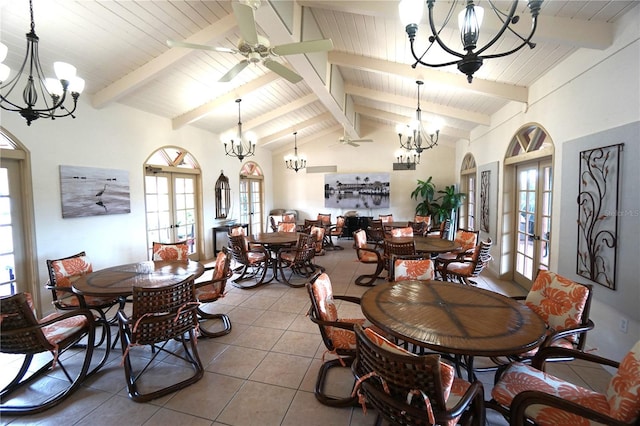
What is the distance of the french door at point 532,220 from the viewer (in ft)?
12.1

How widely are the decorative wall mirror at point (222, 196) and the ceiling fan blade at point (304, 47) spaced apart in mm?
4669

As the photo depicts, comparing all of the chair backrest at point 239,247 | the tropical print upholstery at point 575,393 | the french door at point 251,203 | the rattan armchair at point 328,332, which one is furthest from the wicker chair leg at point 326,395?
the french door at point 251,203

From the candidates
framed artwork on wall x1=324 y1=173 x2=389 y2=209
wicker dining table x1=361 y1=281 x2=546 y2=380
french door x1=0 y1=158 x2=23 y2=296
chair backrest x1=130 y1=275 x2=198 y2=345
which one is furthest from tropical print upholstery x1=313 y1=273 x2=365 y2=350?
framed artwork on wall x1=324 y1=173 x2=389 y2=209

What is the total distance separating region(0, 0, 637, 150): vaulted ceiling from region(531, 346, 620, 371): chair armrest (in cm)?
243

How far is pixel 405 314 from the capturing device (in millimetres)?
1896

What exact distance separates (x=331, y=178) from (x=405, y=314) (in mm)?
7306

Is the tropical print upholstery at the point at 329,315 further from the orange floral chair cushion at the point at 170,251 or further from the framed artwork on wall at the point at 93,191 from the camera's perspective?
the framed artwork on wall at the point at 93,191

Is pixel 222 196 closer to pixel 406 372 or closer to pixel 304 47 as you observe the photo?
pixel 304 47

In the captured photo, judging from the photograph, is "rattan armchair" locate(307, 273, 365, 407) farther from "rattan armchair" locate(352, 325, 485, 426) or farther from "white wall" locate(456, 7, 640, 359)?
"white wall" locate(456, 7, 640, 359)

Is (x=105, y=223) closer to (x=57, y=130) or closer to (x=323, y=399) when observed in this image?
(x=57, y=130)

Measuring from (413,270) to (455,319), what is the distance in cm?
106

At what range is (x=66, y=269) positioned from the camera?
2996 millimetres

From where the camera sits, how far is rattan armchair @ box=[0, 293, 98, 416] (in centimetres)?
196

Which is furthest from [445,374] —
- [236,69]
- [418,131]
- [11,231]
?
[11,231]
